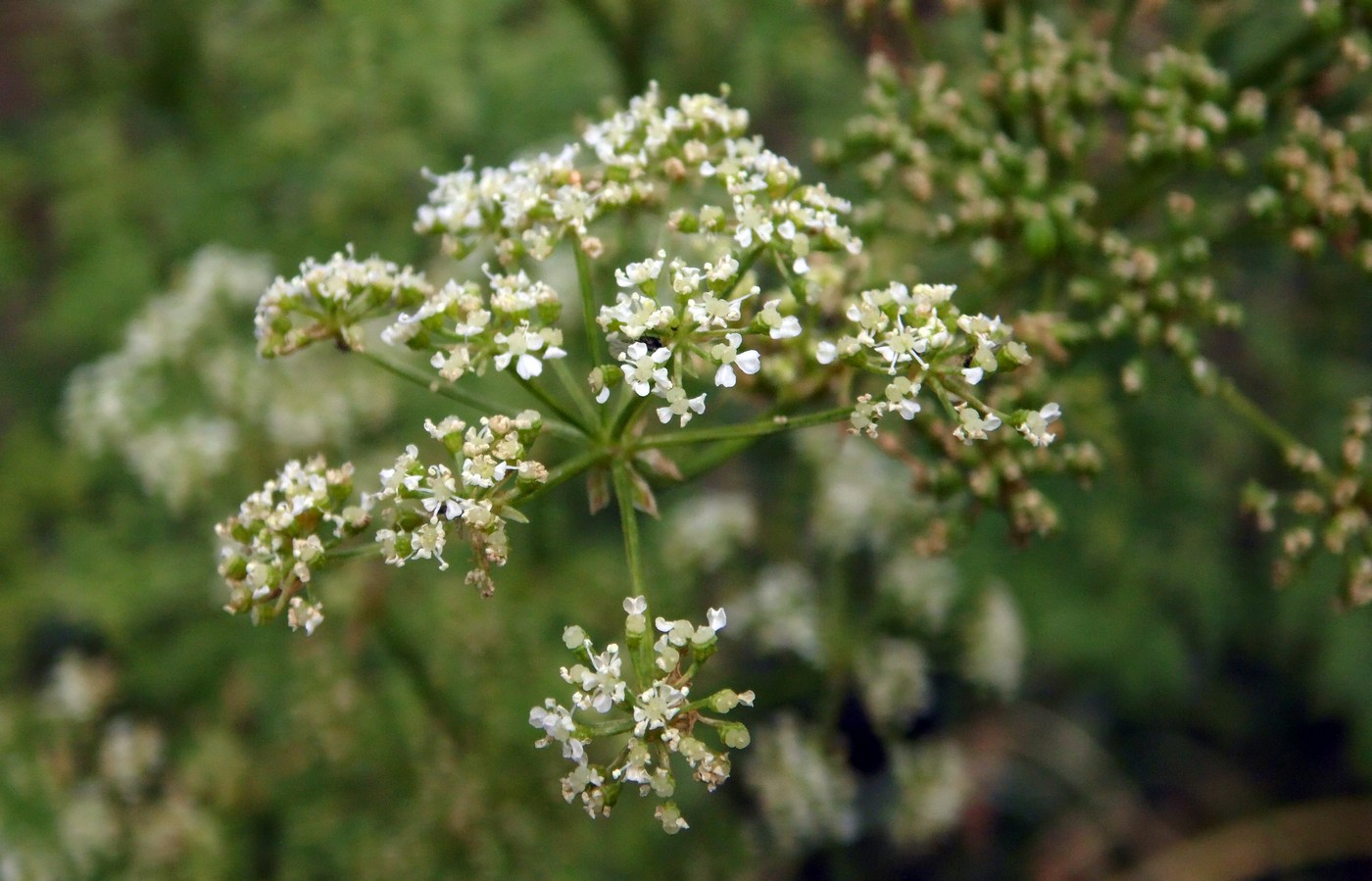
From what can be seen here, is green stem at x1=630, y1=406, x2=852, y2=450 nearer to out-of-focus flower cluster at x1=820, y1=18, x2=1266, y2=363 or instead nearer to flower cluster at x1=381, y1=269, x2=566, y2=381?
flower cluster at x1=381, y1=269, x2=566, y2=381

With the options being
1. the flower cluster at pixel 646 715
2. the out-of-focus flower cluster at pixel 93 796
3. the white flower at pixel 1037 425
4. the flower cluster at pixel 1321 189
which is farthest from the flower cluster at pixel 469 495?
the out-of-focus flower cluster at pixel 93 796

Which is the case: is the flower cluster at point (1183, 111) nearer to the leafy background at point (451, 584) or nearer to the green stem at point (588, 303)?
the leafy background at point (451, 584)

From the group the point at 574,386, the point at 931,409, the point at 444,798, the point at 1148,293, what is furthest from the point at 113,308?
the point at 1148,293

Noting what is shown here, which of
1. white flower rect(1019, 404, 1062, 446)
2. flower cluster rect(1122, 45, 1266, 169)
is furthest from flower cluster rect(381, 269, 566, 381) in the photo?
flower cluster rect(1122, 45, 1266, 169)

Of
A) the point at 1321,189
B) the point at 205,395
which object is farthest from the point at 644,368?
the point at 205,395

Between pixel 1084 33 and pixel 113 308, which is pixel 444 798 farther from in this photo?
pixel 1084 33

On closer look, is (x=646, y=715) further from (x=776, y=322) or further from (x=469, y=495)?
(x=776, y=322)
